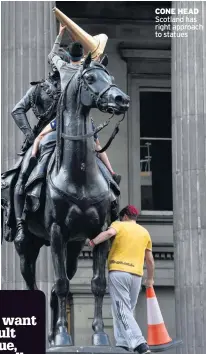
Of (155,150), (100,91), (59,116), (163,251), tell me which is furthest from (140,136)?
(100,91)

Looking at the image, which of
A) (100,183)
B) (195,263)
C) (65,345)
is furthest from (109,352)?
(195,263)

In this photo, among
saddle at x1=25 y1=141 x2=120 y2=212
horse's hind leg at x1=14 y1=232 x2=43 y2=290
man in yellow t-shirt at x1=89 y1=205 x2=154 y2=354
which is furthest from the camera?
horse's hind leg at x1=14 y1=232 x2=43 y2=290

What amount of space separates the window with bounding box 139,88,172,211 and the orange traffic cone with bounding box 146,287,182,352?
86.7ft

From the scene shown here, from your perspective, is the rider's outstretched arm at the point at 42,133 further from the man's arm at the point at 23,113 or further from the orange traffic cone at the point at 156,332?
the orange traffic cone at the point at 156,332

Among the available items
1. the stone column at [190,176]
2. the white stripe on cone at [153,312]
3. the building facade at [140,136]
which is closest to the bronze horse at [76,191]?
the white stripe on cone at [153,312]

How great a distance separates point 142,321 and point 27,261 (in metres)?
23.9

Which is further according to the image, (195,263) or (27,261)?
(195,263)

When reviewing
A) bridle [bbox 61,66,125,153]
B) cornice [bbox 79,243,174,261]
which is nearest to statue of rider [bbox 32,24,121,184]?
bridle [bbox 61,66,125,153]

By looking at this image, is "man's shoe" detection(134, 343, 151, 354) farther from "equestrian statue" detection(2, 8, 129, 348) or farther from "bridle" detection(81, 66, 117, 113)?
"bridle" detection(81, 66, 117, 113)

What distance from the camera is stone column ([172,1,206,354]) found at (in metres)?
40.7

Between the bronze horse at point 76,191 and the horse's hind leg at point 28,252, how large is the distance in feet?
3.44

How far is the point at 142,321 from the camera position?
46844 millimetres

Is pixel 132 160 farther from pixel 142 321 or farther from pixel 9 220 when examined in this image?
pixel 9 220

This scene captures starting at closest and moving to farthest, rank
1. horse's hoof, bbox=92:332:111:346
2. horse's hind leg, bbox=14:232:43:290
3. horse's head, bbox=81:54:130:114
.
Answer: horse's head, bbox=81:54:130:114
horse's hoof, bbox=92:332:111:346
horse's hind leg, bbox=14:232:43:290
